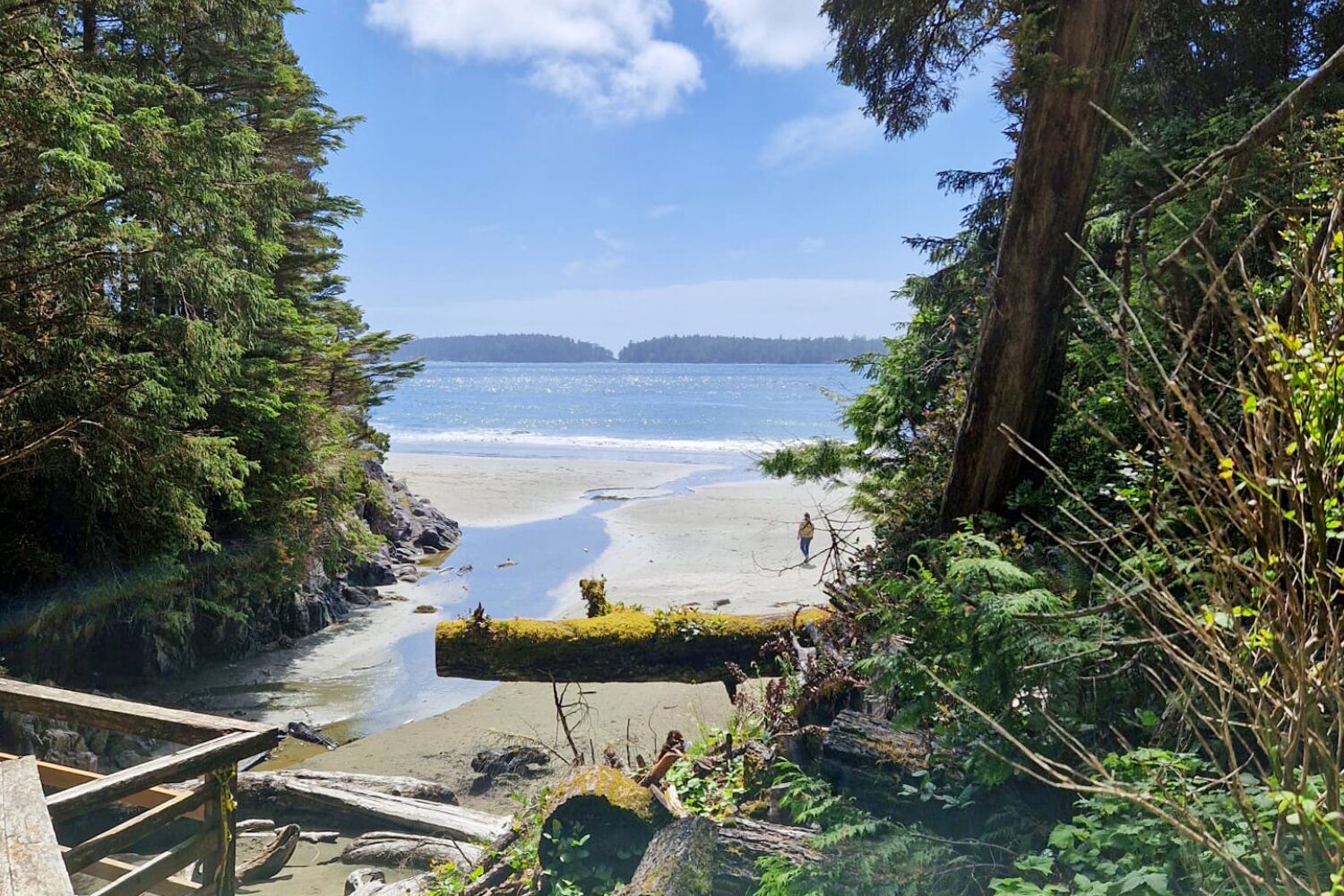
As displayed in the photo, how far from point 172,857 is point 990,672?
3813 mm

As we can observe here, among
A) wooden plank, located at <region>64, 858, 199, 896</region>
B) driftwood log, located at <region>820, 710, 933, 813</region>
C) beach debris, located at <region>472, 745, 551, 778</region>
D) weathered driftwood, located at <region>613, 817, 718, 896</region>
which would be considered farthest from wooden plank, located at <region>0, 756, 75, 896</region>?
beach debris, located at <region>472, 745, 551, 778</region>

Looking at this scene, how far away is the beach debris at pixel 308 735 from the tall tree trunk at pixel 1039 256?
8074 mm

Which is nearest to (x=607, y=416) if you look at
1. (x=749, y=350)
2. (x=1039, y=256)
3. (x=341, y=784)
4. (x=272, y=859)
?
(x=341, y=784)

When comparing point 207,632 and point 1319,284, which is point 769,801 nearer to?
point 1319,284

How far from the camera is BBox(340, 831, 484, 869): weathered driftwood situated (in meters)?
6.96

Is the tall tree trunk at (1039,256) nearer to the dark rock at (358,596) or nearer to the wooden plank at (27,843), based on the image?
the wooden plank at (27,843)

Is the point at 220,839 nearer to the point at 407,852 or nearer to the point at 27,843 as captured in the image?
the point at 27,843

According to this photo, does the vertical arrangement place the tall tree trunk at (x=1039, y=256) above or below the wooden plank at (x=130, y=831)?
above

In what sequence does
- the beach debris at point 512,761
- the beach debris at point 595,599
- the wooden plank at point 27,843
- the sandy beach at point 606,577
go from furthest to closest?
the sandy beach at point 606,577 < the beach debris at point 512,761 < the beach debris at point 595,599 < the wooden plank at point 27,843

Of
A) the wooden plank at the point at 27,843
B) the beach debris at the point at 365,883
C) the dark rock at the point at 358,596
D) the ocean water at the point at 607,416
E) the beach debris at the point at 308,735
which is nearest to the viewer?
the wooden plank at the point at 27,843

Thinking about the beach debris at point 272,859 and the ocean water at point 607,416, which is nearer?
the beach debris at point 272,859

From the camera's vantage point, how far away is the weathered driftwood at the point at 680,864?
3.76 m

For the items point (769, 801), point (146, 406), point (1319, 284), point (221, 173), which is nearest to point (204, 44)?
point (221, 173)

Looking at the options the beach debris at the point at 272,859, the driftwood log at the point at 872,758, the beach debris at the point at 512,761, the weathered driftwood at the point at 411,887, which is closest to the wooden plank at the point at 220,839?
the weathered driftwood at the point at 411,887
